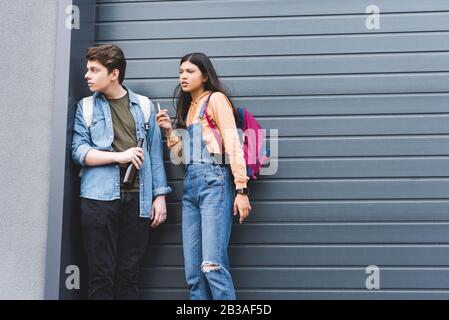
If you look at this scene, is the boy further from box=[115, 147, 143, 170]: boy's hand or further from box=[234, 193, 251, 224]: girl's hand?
box=[234, 193, 251, 224]: girl's hand

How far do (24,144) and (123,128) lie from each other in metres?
0.78

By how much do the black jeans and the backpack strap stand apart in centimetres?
60

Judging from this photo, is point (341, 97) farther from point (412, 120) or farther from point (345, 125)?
point (412, 120)

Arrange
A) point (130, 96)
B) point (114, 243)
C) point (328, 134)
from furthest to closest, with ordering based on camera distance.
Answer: point (328, 134) < point (130, 96) < point (114, 243)

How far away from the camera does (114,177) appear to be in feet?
14.6

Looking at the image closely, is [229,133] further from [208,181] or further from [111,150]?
[111,150]

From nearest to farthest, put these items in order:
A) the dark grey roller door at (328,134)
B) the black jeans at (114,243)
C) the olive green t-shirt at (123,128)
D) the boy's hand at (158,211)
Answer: the black jeans at (114,243) → the olive green t-shirt at (123,128) → the boy's hand at (158,211) → the dark grey roller door at (328,134)

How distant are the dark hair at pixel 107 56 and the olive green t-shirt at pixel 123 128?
264 millimetres

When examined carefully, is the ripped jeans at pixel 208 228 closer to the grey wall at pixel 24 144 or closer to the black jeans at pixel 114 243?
the black jeans at pixel 114 243

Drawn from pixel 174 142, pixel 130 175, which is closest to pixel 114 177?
pixel 130 175

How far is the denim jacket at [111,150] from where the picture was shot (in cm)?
443

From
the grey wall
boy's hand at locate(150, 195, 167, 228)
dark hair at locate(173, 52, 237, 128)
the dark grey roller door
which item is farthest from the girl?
the grey wall

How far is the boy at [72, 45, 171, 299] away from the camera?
14.4ft

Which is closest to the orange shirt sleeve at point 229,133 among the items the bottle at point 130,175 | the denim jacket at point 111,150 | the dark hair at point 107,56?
the denim jacket at point 111,150
